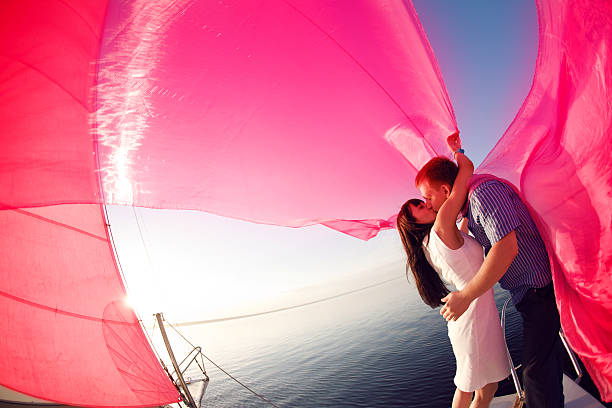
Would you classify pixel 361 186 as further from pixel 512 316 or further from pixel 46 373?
pixel 512 316

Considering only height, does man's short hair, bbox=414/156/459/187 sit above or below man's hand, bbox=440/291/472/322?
above

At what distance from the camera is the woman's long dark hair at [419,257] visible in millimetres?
1715

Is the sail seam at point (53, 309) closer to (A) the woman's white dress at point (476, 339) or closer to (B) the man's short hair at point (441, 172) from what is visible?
(A) the woman's white dress at point (476, 339)

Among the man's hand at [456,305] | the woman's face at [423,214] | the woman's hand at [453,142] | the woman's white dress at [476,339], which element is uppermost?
the woman's hand at [453,142]

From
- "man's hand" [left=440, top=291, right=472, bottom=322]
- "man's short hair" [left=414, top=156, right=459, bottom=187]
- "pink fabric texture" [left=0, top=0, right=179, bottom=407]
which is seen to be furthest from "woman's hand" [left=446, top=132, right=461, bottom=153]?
"pink fabric texture" [left=0, top=0, right=179, bottom=407]

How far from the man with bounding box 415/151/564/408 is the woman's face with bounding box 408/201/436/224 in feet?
0.59

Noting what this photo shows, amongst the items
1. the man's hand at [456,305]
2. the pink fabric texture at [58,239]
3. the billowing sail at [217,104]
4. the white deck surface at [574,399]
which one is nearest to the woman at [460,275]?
the man's hand at [456,305]

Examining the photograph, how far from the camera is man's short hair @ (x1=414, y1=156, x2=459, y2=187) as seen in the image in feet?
4.70

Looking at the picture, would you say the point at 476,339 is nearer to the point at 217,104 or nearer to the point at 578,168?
the point at 578,168

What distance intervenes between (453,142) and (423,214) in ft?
1.62

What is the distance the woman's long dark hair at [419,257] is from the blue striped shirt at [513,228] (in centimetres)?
32

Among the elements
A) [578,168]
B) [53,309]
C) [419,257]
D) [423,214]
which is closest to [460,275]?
[419,257]

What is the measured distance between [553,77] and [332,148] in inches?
54.2

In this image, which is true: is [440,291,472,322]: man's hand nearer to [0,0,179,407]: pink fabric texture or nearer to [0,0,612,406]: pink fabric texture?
[0,0,612,406]: pink fabric texture
